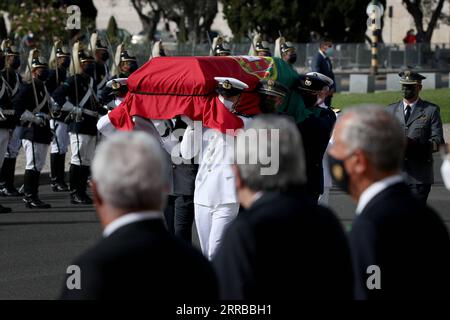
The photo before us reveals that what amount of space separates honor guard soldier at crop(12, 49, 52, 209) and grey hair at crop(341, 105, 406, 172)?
9570 mm

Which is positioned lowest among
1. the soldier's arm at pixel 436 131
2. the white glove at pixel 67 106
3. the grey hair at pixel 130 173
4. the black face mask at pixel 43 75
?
the white glove at pixel 67 106

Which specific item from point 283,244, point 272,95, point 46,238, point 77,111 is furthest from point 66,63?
point 283,244

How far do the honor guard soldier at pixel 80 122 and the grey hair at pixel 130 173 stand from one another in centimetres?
1007

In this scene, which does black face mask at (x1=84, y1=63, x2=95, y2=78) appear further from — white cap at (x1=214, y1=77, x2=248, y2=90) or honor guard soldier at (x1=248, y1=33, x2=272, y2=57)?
white cap at (x1=214, y1=77, x2=248, y2=90)

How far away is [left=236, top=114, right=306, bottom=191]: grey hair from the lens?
4.17m

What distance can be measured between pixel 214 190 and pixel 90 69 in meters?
6.36

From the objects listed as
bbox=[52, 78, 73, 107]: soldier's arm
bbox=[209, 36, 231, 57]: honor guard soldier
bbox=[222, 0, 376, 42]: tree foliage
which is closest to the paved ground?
bbox=[52, 78, 73, 107]: soldier's arm

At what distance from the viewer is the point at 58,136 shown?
49.0 feet

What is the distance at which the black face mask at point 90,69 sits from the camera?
46.6ft

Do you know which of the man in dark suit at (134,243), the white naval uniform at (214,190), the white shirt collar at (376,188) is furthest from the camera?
the white naval uniform at (214,190)

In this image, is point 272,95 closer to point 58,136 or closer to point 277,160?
point 277,160

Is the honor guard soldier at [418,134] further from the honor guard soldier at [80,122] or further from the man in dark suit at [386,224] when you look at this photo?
the man in dark suit at [386,224]

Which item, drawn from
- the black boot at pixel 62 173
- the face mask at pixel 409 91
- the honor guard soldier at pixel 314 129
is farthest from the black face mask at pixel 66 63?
the honor guard soldier at pixel 314 129
